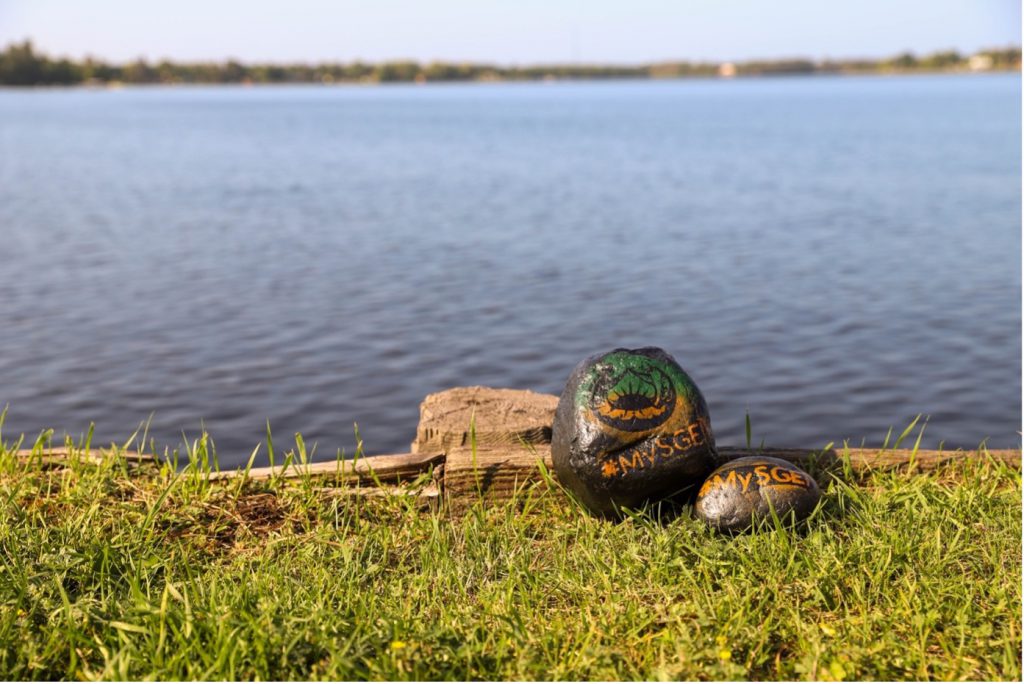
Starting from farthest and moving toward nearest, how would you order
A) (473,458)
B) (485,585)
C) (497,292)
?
1. (497,292)
2. (473,458)
3. (485,585)

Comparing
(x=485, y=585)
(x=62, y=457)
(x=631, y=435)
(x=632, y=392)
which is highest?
(x=632, y=392)

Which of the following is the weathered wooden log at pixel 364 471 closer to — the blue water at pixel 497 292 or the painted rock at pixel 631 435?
the painted rock at pixel 631 435

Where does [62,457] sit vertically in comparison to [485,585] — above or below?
above

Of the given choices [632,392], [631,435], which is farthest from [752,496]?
[632,392]

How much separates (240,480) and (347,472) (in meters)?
0.58

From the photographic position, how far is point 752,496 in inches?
194

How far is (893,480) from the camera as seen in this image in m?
5.60

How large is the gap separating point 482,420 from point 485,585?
1512 mm

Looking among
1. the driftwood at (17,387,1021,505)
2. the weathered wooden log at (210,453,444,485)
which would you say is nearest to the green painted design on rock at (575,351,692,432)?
the driftwood at (17,387,1021,505)

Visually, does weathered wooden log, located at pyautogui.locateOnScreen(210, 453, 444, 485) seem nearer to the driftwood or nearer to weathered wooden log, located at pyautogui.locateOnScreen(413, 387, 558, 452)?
the driftwood

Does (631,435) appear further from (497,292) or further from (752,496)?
(497,292)

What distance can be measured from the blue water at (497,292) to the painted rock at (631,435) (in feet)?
12.2

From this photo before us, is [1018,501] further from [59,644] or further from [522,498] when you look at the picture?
[59,644]

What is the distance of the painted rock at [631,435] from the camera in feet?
16.7
